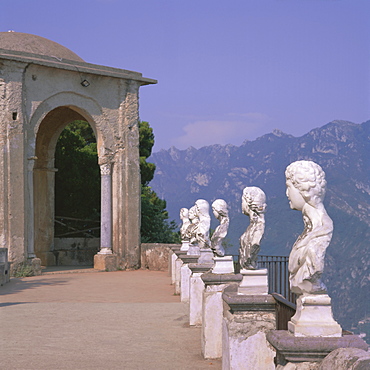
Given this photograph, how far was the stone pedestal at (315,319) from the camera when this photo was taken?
12.7 ft

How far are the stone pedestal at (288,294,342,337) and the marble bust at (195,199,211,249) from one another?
5576mm

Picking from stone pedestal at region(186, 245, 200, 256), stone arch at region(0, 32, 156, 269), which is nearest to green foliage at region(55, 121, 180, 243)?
stone arch at region(0, 32, 156, 269)

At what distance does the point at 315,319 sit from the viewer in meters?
3.92

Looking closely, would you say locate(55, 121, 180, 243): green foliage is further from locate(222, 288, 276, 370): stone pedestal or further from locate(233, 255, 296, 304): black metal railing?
locate(222, 288, 276, 370): stone pedestal

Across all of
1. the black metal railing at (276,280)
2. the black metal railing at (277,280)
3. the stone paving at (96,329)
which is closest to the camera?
the stone paving at (96,329)

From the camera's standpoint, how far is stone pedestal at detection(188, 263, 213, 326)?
8.68 metres

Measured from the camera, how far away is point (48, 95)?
18.8 metres

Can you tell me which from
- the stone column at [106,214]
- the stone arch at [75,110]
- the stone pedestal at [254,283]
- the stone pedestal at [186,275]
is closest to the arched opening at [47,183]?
the stone arch at [75,110]

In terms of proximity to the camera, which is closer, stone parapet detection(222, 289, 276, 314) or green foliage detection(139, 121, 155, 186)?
stone parapet detection(222, 289, 276, 314)

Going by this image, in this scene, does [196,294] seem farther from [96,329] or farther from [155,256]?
[155,256]

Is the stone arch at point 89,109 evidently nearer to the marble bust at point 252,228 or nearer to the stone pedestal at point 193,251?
the stone pedestal at point 193,251

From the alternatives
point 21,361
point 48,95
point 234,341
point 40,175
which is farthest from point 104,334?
point 40,175

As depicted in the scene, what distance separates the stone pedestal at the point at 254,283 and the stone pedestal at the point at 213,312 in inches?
51.8

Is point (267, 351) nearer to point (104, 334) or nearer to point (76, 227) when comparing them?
point (104, 334)
